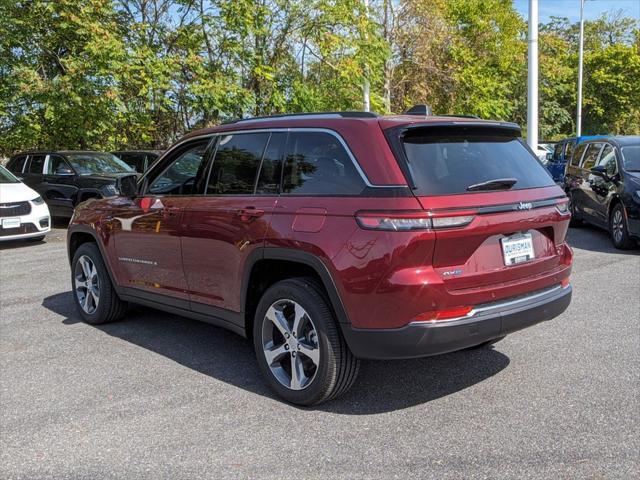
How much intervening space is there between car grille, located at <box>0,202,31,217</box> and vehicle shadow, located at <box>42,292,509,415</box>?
596cm

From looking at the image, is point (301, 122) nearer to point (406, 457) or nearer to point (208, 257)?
point (208, 257)

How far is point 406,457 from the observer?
10.5 feet

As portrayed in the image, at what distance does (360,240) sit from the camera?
341 centimetres

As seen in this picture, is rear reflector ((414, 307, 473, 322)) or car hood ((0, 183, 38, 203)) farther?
car hood ((0, 183, 38, 203))

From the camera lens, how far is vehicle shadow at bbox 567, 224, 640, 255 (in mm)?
9285

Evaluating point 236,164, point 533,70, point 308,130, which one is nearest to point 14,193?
point 236,164

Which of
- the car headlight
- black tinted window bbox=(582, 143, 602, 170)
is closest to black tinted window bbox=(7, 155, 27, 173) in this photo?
the car headlight

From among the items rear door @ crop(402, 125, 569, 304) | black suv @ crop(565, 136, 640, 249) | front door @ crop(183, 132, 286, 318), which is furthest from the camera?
black suv @ crop(565, 136, 640, 249)

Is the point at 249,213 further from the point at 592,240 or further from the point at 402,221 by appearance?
the point at 592,240

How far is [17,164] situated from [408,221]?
13.8m

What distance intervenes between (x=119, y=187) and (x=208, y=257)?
149cm

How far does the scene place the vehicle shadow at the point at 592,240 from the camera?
9.29m

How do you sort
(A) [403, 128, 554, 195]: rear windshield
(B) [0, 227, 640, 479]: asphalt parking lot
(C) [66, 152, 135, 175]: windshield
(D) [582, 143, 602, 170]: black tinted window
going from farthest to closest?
(C) [66, 152, 135, 175]: windshield → (D) [582, 143, 602, 170]: black tinted window → (A) [403, 128, 554, 195]: rear windshield → (B) [0, 227, 640, 479]: asphalt parking lot

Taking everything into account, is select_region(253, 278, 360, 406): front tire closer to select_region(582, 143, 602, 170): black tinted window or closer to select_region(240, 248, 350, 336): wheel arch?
select_region(240, 248, 350, 336): wheel arch
